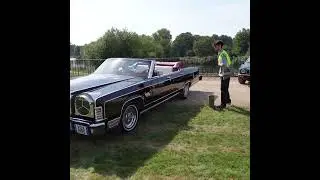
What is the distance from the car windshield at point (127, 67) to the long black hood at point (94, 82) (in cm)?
22

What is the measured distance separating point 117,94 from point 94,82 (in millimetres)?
889

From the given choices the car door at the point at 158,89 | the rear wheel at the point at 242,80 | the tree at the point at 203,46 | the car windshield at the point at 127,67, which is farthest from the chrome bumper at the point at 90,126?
the tree at the point at 203,46

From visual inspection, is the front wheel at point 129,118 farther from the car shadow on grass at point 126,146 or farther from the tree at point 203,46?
the tree at point 203,46

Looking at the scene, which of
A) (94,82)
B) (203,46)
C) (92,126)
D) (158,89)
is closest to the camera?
(92,126)

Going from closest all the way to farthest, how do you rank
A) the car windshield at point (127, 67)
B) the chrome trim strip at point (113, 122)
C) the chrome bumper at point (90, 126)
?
1. the chrome bumper at point (90, 126)
2. the chrome trim strip at point (113, 122)
3. the car windshield at point (127, 67)

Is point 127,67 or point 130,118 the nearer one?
point 130,118

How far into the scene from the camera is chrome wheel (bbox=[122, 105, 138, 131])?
17.8 feet

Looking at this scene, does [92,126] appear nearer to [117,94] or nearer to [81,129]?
[81,129]

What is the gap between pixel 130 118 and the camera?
5.65 m

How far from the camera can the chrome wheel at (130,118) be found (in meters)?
5.43

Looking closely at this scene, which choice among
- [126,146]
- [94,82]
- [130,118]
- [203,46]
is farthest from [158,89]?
[203,46]

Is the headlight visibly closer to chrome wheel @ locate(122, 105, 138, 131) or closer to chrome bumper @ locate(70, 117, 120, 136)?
chrome bumper @ locate(70, 117, 120, 136)

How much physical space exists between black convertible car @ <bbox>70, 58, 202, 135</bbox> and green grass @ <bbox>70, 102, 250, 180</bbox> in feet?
1.08
